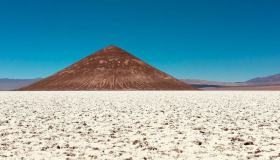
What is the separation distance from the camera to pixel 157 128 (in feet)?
42.8

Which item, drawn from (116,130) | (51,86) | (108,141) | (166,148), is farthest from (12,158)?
(51,86)

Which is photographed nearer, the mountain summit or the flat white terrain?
the flat white terrain

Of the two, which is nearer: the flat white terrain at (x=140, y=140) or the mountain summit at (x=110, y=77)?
the flat white terrain at (x=140, y=140)

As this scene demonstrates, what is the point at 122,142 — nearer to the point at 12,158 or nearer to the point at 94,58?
the point at 12,158

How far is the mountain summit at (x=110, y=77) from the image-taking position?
383 feet

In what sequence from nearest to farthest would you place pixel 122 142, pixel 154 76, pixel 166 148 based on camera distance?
1. pixel 166 148
2. pixel 122 142
3. pixel 154 76

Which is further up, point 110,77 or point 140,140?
point 110,77

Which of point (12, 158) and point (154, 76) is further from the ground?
point (154, 76)

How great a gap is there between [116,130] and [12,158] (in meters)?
4.85

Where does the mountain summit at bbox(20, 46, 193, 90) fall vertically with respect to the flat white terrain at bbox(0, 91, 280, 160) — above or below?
above

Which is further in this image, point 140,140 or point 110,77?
point 110,77

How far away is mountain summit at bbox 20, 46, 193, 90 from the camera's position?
383 feet

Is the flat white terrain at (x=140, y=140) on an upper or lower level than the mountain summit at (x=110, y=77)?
lower

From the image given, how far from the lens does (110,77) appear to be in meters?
123
